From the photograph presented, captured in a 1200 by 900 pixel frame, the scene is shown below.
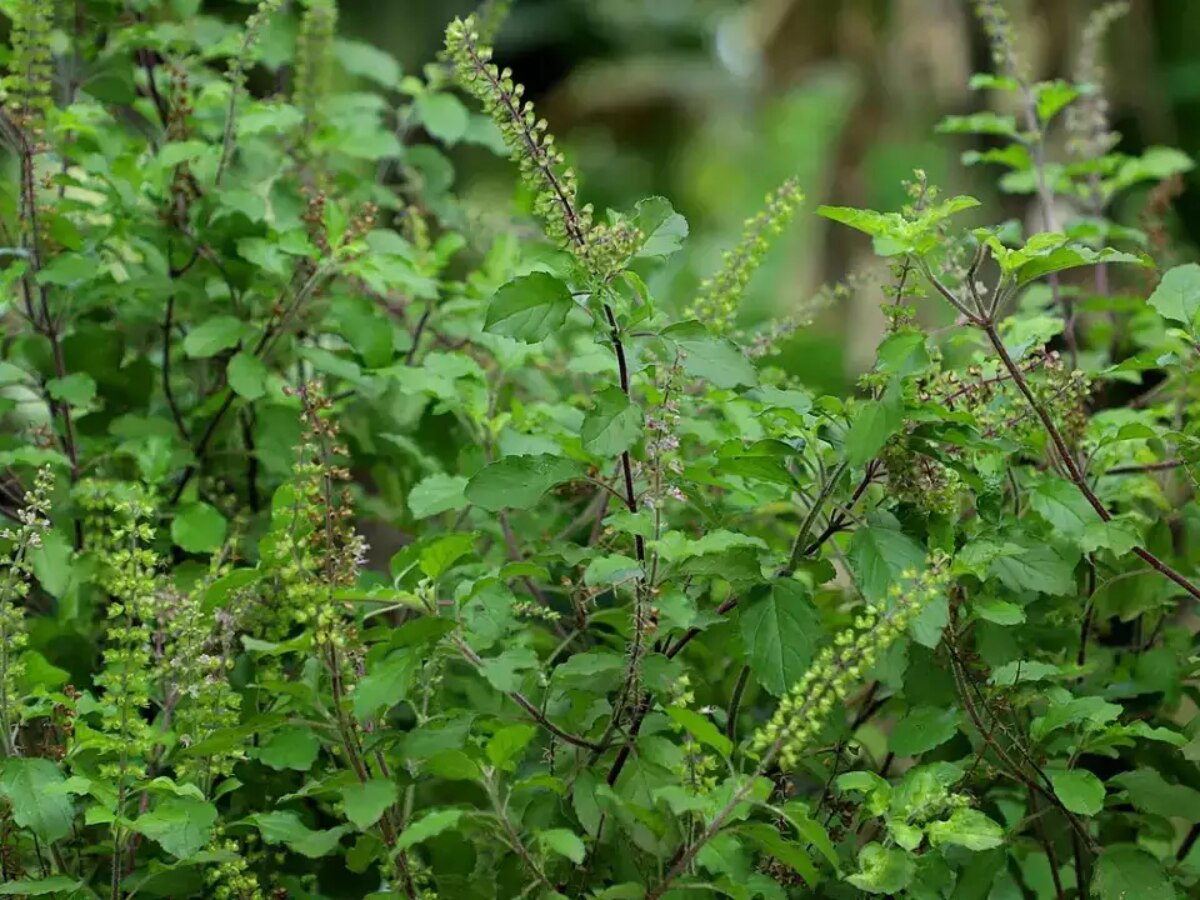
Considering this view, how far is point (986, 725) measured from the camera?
1223mm

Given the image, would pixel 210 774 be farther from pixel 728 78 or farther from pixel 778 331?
pixel 728 78

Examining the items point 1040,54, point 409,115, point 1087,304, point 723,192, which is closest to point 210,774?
point 409,115

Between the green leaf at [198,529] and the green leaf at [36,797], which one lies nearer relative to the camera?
the green leaf at [36,797]

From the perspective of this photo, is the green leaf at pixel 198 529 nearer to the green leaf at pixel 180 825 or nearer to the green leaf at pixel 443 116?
the green leaf at pixel 180 825

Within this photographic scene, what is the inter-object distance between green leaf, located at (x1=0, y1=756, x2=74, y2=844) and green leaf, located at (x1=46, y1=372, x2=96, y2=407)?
0.48 meters

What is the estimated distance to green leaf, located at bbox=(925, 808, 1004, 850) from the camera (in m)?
1.04

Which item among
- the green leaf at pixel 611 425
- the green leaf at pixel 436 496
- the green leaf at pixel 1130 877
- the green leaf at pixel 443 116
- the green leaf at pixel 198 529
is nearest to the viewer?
the green leaf at pixel 611 425

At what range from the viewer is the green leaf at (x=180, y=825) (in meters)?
1.08

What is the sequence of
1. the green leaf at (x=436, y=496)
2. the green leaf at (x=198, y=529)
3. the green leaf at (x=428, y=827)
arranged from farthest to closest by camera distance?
the green leaf at (x=198, y=529)
the green leaf at (x=436, y=496)
the green leaf at (x=428, y=827)

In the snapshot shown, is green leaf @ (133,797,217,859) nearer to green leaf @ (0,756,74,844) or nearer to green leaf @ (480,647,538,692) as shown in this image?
green leaf @ (0,756,74,844)

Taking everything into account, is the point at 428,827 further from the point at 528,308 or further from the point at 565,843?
the point at 528,308

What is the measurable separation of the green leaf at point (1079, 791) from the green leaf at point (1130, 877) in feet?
0.31

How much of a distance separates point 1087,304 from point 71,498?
4.41ft

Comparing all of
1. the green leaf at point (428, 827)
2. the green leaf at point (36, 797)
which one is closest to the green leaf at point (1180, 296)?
the green leaf at point (428, 827)
